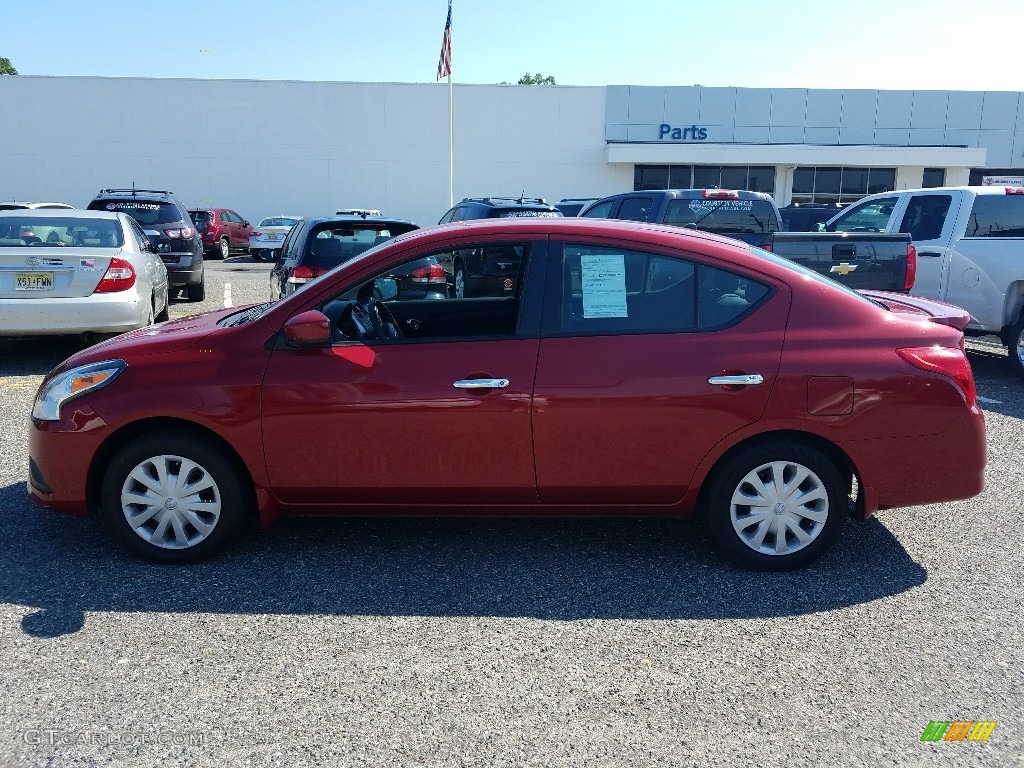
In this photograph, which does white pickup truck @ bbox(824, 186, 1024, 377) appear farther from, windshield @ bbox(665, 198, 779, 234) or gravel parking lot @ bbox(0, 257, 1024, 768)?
gravel parking lot @ bbox(0, 257, 1024, 768)

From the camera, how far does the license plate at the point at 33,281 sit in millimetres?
8336

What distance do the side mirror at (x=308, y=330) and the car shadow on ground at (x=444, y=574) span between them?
3.60 ft

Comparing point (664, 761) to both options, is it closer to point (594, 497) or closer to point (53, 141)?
point (594, 497)

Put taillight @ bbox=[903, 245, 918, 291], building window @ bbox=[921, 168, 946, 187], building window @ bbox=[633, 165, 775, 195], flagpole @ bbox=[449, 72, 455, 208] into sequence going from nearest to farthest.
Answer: taillight @ bbox=[903, 245, 918, 291] < flagpole @ bbox=[449, 72, 455, 208] < building window @ bbox=[633, 165, 775, 195] < building window @ bbox=[921, 168, 946, 187]

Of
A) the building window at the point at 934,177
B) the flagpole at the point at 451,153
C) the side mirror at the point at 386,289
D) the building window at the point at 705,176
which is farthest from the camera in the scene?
the building window at the point at 934,177

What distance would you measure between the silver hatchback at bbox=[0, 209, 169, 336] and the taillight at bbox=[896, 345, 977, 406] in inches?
289

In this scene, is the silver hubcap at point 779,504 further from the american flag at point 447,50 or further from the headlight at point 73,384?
the american flag at point 447,50

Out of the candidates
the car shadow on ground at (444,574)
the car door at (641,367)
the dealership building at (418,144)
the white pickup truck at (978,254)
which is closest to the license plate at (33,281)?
the car shadow on ground at (444,574)

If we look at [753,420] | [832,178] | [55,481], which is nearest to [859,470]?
[753,420]

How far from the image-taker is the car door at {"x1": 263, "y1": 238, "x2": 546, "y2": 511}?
13.2 feet

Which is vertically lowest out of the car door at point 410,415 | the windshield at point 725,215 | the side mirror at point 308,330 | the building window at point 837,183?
the car door at point 410,415

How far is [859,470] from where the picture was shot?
4.12 m

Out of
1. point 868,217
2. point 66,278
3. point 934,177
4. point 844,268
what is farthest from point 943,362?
point 934,177

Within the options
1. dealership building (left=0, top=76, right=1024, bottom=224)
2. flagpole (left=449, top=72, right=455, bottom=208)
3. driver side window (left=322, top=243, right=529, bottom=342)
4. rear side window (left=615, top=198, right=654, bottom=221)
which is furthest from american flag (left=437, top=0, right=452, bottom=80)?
driver side window (left=322, top=243, right=529, bottom=342)
